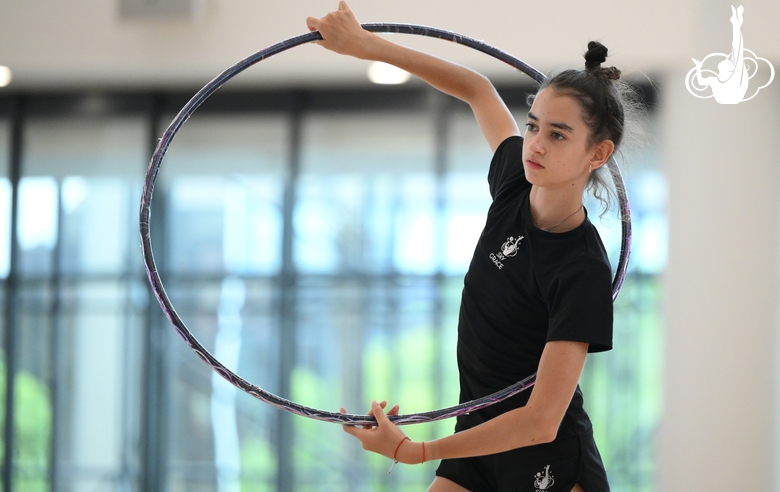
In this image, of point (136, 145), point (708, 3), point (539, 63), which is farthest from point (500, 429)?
point (136, 145)

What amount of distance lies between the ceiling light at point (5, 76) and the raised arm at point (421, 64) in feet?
10.9

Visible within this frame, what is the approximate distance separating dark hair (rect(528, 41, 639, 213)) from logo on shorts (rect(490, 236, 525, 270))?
205 mm

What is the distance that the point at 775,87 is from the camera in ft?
13.7

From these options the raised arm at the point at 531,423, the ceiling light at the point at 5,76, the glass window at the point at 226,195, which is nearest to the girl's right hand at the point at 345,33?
the raised arm at the point at 531,423

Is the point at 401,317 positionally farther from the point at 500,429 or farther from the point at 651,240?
the point at 500,429

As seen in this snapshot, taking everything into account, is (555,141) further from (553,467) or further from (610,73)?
(553,467)

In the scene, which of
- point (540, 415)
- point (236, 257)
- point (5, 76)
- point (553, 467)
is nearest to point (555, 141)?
point (540, 415)

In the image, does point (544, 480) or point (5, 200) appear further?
point (5, 200)

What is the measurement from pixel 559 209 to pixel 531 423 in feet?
1.41

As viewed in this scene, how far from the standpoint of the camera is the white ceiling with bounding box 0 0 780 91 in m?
4.10

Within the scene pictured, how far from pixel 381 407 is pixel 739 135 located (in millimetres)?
3096

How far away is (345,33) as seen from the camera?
5.89ft

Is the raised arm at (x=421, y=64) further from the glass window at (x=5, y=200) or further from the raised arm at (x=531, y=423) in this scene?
the glass window at (x=5, y=200)

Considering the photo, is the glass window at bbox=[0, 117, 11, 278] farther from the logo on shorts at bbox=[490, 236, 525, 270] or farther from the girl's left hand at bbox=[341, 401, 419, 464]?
the logo on shorts at bbox=[490, 236, 525, 270]
